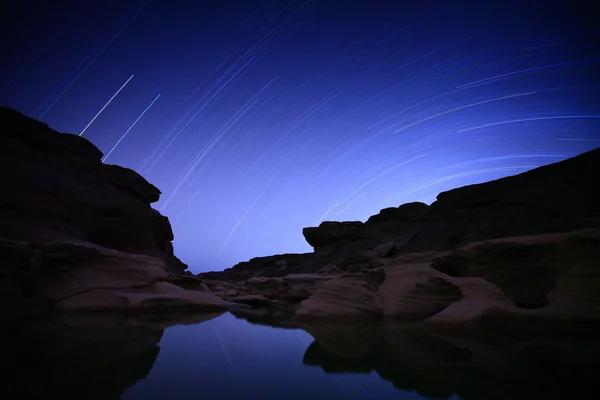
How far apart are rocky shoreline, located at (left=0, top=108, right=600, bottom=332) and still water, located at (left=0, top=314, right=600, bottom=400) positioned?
2.61m

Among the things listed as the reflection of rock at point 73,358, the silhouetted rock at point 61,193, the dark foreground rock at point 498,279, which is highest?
the silhouetted rock at point 61,193

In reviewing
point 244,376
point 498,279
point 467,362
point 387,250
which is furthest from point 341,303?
point 387,250

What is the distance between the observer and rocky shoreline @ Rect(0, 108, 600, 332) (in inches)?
326

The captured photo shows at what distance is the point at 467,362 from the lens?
4.42 m

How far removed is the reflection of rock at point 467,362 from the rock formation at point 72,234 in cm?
728

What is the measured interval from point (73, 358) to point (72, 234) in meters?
13.0

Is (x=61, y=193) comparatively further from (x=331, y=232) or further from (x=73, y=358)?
(x=331, y=232)

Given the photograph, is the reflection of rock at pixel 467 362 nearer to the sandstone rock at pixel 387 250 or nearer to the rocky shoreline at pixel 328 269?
the rocky shoreline at pixel 328 269

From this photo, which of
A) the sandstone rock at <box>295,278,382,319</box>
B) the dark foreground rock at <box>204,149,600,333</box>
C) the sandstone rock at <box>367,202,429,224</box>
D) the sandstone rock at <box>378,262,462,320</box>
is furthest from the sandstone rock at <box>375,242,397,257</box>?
the sandstone rock at <box>295,278,382,319</box>

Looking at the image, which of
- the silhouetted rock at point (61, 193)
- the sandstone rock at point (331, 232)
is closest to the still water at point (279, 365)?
the silhouetted rock at point (61, 193)

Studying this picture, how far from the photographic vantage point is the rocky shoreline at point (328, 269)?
8.27 meters

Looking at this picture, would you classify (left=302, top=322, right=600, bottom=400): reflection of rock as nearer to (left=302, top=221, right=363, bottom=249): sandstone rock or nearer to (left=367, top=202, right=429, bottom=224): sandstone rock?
(left=367, top=202, right=429, bottom=224): sandstone rock

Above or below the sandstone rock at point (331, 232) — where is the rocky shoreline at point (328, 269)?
below

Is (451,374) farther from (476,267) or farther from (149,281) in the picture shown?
(149,281)
